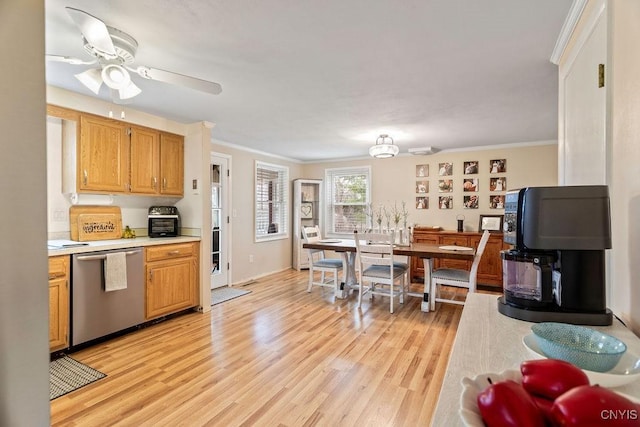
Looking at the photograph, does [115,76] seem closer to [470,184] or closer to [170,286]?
[170,286]

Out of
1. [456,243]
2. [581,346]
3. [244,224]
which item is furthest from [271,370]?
[456,243]

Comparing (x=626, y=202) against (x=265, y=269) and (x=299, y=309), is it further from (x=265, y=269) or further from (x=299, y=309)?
(x=265, y=269)

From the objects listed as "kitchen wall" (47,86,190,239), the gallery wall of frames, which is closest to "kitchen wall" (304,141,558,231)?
the gallery wall of frames

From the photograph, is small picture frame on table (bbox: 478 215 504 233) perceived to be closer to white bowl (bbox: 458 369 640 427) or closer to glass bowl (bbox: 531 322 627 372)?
glass bowl (bbox: 531 322 627 372)

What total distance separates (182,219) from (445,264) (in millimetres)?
4002

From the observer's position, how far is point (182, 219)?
3.85 m

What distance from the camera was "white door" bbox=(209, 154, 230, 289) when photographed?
4.72m

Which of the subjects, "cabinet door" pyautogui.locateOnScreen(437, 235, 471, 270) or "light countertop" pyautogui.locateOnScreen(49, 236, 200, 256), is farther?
"cabinet door" pyautogui.locateOnScreen(437, 235, 471, 270)

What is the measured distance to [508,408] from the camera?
46cm

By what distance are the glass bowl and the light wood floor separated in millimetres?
1215

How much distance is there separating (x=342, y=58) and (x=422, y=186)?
3.80 m

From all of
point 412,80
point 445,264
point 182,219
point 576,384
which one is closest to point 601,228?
point 576,384

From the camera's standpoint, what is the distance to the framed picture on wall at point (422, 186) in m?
5.47

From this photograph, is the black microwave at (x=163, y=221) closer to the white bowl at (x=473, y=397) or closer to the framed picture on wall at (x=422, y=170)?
the white bowl at (x=473, y=397)
